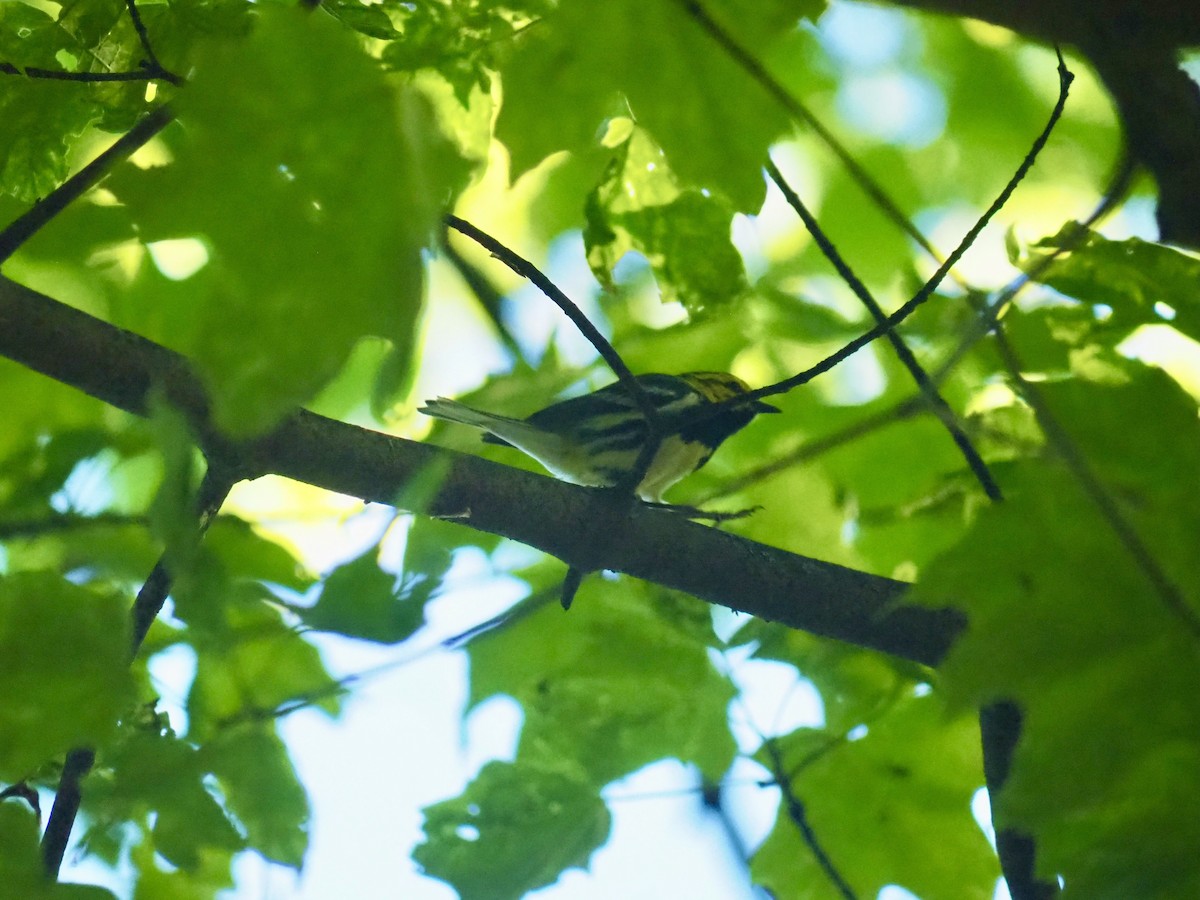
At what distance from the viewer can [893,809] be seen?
65.6 inches

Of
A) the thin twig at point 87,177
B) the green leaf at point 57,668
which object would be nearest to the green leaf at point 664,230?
the thin twig at point 87,177

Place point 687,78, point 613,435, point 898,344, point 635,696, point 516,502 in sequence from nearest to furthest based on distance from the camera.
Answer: point 687,78 < point 898,344 < point 516,502 < point 635,696 < point 613,435

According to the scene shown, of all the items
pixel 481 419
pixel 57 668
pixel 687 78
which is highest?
pixel 481 419

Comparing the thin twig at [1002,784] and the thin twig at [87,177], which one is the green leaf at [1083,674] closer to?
the thin twig at [1002,784]

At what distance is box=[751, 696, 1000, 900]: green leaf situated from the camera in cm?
165

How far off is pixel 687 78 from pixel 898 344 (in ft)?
1.42

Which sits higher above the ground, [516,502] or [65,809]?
[516,502]

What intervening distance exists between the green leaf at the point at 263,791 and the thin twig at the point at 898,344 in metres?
0.66

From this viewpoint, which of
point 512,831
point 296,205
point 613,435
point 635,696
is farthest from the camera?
point 613,435

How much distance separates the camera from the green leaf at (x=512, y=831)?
1552mm

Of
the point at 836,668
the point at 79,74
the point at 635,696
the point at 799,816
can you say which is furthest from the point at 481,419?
the point at 79,74

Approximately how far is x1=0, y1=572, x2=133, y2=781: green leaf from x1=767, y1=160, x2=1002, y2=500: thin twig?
72cm

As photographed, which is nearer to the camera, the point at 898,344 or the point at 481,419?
the point at 898,344

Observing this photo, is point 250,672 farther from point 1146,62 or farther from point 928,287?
point 1146,62
